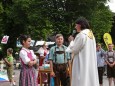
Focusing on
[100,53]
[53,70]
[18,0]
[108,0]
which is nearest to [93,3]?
[108,0]

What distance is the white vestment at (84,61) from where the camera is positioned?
866 cm

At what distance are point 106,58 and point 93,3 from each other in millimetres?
34946

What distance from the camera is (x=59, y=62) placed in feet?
34.6

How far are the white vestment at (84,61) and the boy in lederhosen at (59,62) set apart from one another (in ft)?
5.68

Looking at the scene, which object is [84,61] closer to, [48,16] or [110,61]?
[110,61]

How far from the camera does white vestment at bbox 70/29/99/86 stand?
8656mm

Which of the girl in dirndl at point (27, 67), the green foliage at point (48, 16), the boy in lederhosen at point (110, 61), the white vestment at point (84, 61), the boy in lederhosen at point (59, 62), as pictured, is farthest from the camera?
the green foliage at point (48, 16)

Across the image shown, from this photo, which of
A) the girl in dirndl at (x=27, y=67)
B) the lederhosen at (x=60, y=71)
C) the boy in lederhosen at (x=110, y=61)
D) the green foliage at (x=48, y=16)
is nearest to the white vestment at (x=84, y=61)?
the girl in dirndl at (x=27, y=67)

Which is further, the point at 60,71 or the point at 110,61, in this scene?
the point at 110,61

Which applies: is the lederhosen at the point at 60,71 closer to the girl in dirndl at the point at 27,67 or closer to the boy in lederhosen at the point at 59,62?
the boy in lederhosen at the point at 59,62

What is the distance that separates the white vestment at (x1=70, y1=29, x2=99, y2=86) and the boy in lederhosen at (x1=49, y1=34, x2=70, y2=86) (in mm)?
1730

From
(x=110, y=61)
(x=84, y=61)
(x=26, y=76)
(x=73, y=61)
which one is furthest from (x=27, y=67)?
(x=110, y=61)

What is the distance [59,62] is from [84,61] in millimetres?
1920

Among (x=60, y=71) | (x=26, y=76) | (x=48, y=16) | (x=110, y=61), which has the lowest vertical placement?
(x=26, y=76)
